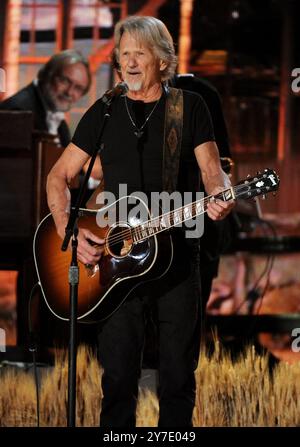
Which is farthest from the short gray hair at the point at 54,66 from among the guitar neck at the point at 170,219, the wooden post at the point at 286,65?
the guitar neck at the point at 170,219

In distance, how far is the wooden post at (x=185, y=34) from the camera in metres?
7.82

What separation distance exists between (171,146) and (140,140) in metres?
0.13

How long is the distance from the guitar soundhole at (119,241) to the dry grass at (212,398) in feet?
3.69

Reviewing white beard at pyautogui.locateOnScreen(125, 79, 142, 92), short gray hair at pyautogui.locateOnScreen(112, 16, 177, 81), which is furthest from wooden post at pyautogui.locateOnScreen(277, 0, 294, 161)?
white beard at pyautogui.locateOnScreen(125, 79, 142, 92)

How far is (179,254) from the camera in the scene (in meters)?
3.80

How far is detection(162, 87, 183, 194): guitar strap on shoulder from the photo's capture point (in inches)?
149

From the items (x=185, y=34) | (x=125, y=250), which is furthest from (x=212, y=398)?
(x=185, y=34)

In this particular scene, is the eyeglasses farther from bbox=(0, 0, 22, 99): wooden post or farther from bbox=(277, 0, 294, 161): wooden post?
bbox=(277, 0, 294, 161): wooden post

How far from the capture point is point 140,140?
3812 mm

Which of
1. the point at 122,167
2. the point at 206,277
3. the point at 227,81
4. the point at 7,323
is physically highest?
the point at 227,81

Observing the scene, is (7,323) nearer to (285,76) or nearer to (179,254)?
(285,76)
